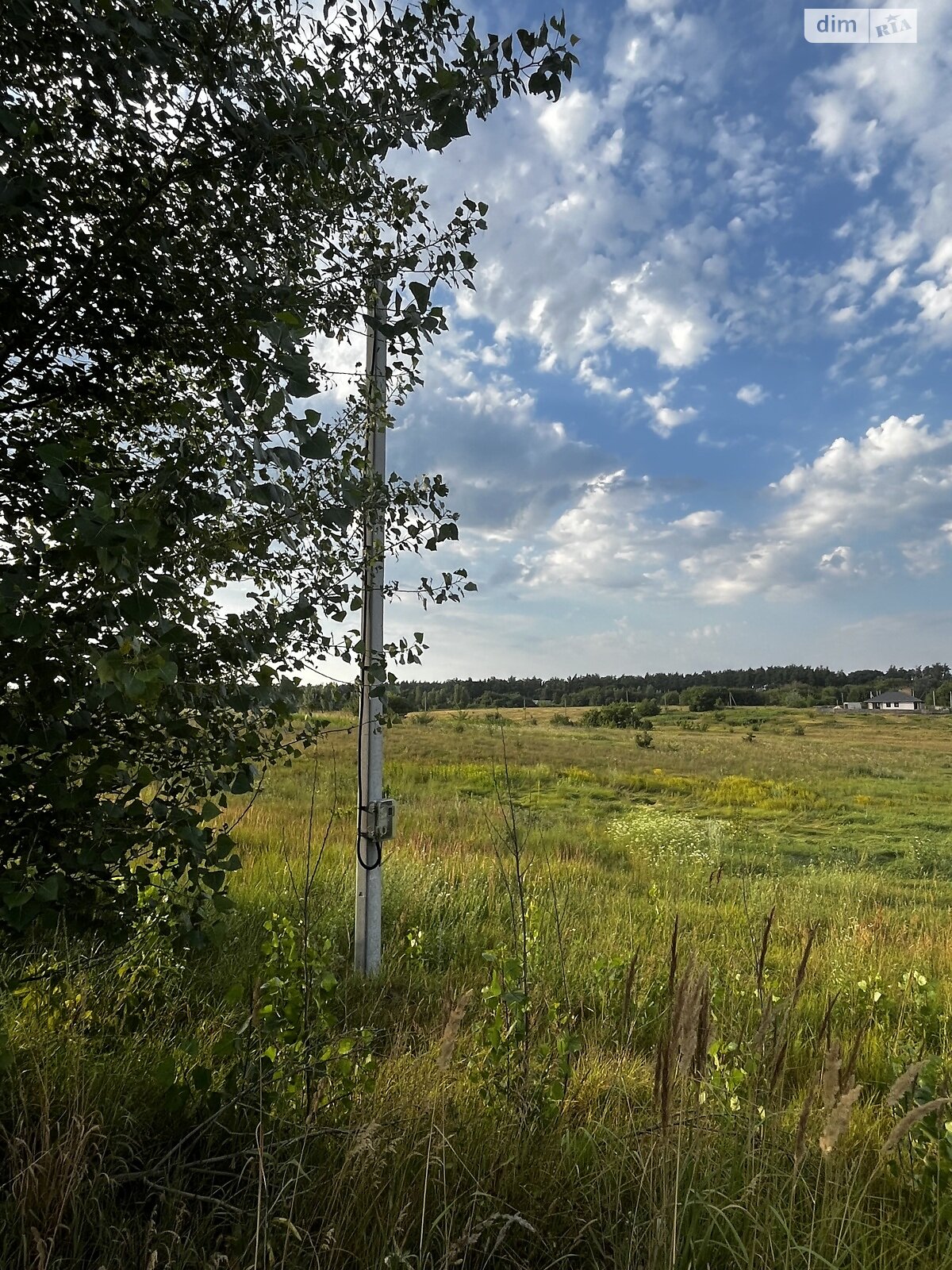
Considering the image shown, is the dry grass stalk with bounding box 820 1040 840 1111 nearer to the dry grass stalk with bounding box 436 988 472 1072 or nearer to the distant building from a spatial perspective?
the dry grass stalk with bounding box 436 988 472 1072

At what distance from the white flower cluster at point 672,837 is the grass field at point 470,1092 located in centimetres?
492

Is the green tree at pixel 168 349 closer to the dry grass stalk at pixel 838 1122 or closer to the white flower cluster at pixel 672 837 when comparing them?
the dry grass stalk at pixel 838 1122

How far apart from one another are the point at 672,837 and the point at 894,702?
107777mm

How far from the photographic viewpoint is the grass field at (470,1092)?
1713 millimetres

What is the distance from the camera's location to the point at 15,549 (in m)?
1.80

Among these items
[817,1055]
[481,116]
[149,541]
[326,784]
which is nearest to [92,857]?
[149,541]

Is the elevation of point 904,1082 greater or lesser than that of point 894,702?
greater

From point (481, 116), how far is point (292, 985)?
306cm

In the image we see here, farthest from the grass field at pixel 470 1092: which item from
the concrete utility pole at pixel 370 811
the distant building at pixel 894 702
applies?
the distant building at pixel 894 702

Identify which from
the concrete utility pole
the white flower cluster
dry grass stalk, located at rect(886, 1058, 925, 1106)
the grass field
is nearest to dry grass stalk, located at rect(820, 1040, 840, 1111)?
the grass field

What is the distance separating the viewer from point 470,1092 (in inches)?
99.5

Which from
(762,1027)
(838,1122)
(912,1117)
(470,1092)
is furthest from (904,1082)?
(470,1092)

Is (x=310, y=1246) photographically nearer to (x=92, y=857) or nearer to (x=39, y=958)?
(x=92, y=857)

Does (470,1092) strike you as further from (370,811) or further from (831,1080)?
(370,811)
